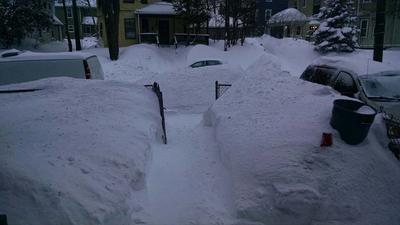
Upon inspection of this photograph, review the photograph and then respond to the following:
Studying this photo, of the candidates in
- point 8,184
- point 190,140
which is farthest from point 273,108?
point 8,184

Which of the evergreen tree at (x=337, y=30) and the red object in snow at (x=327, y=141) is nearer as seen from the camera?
the red object in snow at (x=327, y=141)

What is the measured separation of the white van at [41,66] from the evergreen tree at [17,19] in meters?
19.6

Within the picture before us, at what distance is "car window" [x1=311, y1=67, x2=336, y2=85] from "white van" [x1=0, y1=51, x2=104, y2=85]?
6.67 meters

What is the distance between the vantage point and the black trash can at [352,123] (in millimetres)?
4902

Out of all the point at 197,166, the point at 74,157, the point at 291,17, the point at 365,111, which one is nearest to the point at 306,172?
the point at 365,111

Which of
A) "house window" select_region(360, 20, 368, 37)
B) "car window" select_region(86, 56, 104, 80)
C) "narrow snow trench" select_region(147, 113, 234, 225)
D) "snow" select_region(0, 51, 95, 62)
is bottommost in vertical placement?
"narrow snow trench" select_region(147, 113, 234, 225)

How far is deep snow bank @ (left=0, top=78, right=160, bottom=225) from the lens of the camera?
318cm

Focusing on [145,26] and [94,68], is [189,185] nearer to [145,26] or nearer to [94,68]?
[94,68]

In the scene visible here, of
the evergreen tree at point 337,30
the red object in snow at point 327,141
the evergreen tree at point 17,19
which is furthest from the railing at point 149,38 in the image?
the red object in snow at point 327,141

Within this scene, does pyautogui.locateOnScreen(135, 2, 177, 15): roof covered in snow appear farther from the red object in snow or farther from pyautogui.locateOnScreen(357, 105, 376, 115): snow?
the red object in snow

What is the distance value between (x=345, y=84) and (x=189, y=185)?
16.0 ft

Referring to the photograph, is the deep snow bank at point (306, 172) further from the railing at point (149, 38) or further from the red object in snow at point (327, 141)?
the railing at point (149, 38)

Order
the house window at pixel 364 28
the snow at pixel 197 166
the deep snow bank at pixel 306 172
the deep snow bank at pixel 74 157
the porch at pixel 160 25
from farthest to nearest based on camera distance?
the house window at pixel 364 28, the porch at pixel 160 25, the deep snow bank at pixel 306 172, the snow at pixel 197 166, the deep snow bank at pixel 74 157

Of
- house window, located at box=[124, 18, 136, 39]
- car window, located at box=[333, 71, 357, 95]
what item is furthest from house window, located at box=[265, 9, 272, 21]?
car window, located at box=[333, 71, 357, 95]
